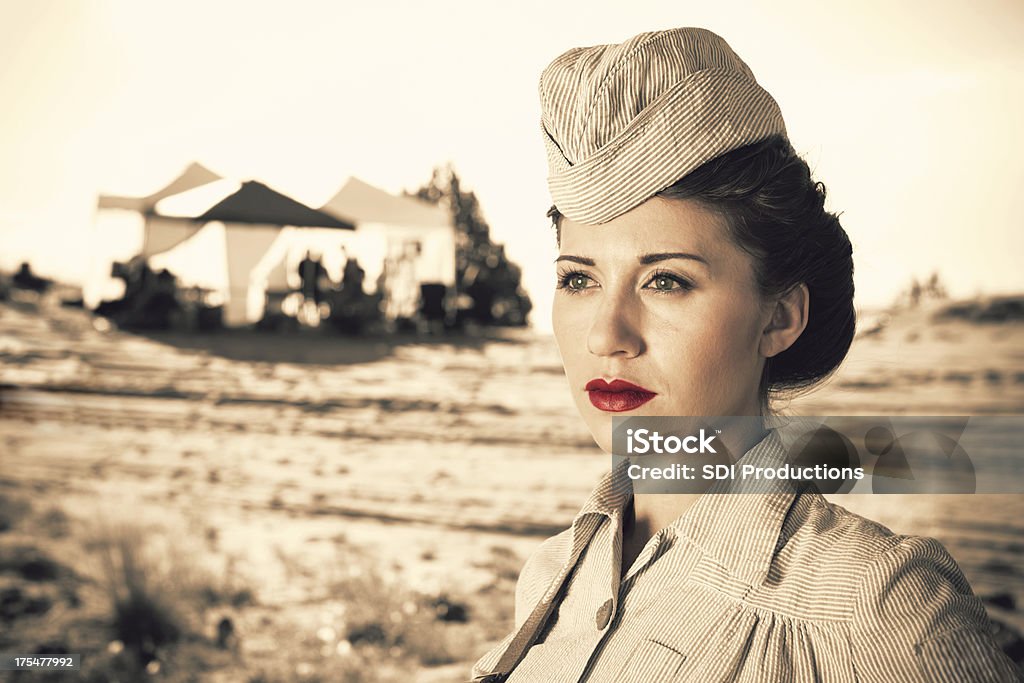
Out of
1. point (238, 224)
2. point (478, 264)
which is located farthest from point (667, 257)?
point (238, 224)

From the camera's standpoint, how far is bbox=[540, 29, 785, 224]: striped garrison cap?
870 mm

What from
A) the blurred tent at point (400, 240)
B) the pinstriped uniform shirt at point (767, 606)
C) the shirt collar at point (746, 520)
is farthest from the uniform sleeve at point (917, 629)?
the blurred tent at point (400, 240)

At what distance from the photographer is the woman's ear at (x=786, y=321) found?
964 mm

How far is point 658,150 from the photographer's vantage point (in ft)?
2.87

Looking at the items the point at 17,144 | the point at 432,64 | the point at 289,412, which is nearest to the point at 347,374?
the point at 289,412

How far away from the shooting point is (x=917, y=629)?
0.71m

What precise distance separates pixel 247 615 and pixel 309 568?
255 mm

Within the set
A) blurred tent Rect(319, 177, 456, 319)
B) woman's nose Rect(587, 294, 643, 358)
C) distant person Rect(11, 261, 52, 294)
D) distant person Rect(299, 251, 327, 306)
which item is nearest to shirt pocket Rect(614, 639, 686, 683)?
woman's nose Rect(587, 294, 643, 358)

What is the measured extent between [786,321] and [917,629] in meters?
0.36

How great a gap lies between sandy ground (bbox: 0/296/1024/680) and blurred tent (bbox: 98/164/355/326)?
19 cm

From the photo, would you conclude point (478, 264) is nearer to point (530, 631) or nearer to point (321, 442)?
point (321, 442)

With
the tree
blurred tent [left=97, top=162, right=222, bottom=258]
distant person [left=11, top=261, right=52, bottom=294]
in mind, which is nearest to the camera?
the tree

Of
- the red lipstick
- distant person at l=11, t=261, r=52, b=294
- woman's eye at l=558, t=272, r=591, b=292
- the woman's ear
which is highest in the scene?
woman's eye at l=558, t=272, r=591, b=292

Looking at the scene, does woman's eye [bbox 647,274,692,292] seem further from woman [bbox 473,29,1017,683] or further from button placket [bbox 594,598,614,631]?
button placket [bbox 594,598,614,631]
